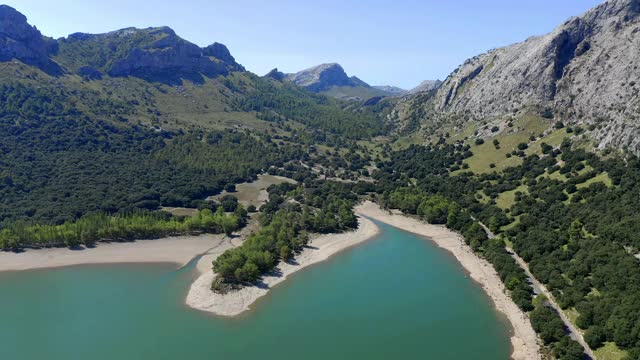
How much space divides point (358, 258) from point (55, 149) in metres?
144

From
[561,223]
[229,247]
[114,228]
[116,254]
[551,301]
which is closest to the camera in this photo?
[551,301]

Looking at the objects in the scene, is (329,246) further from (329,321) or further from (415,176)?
(415,176)

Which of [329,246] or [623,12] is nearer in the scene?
[329,246]

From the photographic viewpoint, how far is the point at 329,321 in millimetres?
88688

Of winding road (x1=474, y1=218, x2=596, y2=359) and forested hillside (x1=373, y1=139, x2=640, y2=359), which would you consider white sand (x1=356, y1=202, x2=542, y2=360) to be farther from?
winding road (x1=474, y1=218, x2=596, y2=359)

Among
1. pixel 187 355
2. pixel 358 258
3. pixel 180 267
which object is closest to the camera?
pixel 187 355

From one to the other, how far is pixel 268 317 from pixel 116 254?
5238 cm

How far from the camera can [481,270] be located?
359 feet

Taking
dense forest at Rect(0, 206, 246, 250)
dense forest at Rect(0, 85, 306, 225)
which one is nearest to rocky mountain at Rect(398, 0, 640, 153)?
dense forest at Rect(0, 206, 246, 250)

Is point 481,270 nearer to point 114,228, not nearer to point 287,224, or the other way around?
point 287,224

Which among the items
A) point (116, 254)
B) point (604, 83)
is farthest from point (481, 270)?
point (604, 83)

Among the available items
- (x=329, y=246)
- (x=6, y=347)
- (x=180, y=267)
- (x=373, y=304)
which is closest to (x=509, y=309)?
(x=373, y=304)

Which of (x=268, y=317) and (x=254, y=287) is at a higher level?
(x=254, y=287)

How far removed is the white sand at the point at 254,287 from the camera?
3652 inches
